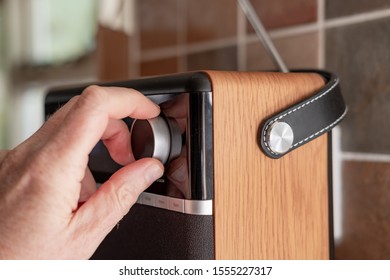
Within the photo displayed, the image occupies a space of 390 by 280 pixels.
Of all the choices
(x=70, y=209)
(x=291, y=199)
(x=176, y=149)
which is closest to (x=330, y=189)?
(x=291, y=199)

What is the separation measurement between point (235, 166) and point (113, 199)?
0.12 m

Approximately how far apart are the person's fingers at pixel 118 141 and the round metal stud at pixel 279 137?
0.15m

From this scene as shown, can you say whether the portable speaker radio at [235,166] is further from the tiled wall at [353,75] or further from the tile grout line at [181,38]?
the tile grout line at [181,38]

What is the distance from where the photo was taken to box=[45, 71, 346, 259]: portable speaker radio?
48 cm

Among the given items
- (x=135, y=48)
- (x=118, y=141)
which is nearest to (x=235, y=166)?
(x=118, y=141)

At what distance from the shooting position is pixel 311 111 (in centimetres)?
53

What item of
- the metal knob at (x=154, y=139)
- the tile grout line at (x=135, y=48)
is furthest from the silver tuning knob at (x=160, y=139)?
the tile grout line at (x=135, y=48)

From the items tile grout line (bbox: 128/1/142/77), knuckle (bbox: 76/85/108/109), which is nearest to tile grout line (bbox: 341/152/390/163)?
knuckle (bbox: 76/85/108/109)

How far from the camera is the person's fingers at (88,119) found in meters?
0.43

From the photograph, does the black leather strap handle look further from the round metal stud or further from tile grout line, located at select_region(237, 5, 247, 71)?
tile grout line, located at select_region(237, 5, 247, 71)

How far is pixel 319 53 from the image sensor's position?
70cm

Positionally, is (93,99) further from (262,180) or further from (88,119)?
(262,180)

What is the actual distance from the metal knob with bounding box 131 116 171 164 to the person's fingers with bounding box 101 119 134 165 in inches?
1.1

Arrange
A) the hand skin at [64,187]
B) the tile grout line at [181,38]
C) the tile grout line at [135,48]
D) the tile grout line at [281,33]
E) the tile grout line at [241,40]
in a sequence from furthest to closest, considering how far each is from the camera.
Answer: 1. the tile grout line at [135,48]
2. the tile grout line at [181,38]
3. the tile grout line at [241,40]
4. the tile grout line at [281,33]
5. the hand skin at [64,187]
